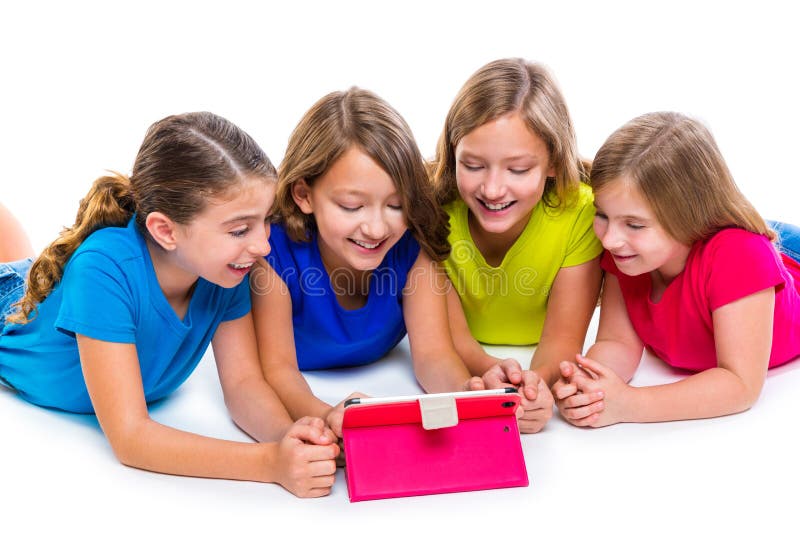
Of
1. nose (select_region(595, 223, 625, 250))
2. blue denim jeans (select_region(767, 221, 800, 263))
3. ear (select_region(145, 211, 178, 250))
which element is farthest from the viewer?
blue denim jeans (select_region(767, 221, 800, 263))

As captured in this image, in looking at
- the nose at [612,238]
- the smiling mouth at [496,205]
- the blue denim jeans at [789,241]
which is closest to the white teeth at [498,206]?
the smiling mouth at [496,205]

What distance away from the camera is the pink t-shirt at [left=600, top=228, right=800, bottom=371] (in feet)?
6.03

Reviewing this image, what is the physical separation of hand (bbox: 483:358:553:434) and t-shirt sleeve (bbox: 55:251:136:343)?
700mm

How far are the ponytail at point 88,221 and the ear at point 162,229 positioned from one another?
0.30ft

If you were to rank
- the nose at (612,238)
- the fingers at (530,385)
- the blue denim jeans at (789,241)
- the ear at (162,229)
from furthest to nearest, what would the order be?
the blue denim jeans at (789,241) < the nose at (612,238) < the fingers at (530,385) < the ear at (162,229)

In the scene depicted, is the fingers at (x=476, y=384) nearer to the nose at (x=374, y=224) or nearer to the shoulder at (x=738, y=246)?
the nose at (x=374, y=224)

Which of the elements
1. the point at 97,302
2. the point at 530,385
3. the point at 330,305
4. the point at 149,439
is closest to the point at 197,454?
the point at 149,439

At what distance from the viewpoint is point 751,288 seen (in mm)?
1823

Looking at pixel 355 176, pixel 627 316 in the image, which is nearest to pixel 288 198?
pixel 355 176

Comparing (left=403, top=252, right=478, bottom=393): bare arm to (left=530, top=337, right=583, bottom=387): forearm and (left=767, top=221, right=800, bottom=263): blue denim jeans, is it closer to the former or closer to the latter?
(left=530, top=337, right=583, bottom=387): forearm

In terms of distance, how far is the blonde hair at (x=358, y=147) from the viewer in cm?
179

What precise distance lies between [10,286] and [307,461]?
93cm

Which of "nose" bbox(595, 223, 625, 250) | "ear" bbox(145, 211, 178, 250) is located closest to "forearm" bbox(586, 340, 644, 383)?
"nose" bbox(595, 223, 625, 250)

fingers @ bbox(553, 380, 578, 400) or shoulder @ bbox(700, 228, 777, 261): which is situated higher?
shoulder @ bbox(700, 228, 777, 261)
